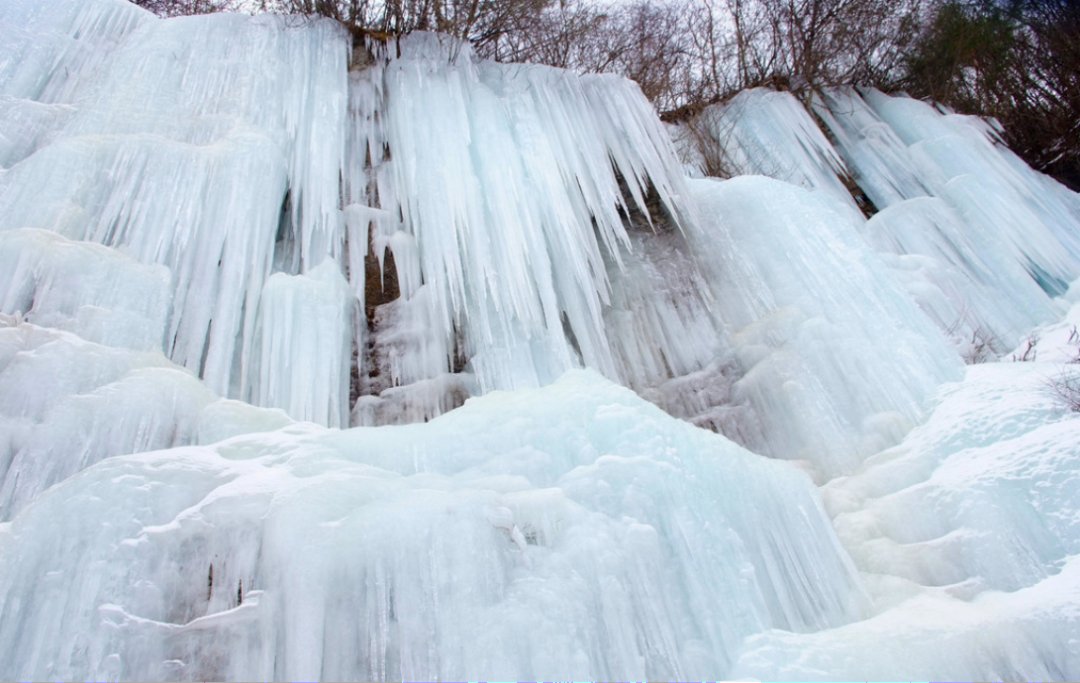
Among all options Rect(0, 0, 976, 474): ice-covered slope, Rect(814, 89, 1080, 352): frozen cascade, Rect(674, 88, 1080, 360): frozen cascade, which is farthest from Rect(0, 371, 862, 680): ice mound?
Rect(814, 89, 1080, 352): frozen cascade

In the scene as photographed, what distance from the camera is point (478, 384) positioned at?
466 cm

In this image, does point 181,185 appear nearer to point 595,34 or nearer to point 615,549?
point 615,549

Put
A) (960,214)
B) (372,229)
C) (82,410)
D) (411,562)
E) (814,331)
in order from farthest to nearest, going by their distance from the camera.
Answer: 1. (960,214)
2. (372,229)
3. (814,331)
4. (82,410)
5. (411,562)

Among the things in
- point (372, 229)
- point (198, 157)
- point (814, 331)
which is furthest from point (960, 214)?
point (198, 157)

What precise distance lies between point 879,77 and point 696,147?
2628mm

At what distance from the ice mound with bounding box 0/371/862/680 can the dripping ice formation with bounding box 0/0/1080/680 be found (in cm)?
1

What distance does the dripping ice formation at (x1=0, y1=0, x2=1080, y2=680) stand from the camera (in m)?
2.40

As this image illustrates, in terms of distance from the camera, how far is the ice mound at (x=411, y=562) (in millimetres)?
2250

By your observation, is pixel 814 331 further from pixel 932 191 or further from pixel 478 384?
pixel 932 191

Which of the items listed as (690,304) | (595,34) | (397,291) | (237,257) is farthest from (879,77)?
(237,257)

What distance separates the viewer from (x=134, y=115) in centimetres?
505

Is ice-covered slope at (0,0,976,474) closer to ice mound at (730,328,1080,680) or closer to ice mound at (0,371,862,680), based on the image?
ice mound at (730,328,1080,680)

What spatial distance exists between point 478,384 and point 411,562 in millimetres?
2246

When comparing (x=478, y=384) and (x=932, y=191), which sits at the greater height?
(x=932, y=191)
